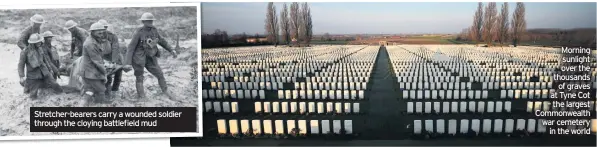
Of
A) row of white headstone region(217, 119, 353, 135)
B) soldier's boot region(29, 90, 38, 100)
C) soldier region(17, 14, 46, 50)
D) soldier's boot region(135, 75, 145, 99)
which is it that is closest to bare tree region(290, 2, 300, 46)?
row of white headstone region(217, 119, 353, 135)

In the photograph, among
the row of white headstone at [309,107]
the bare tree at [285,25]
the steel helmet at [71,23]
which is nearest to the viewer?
the steel helmet at [71,23]

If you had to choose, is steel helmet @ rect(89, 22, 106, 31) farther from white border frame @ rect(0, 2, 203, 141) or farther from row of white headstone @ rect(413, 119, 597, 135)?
row of white headstone @ rect(413, 119, 597, 135)

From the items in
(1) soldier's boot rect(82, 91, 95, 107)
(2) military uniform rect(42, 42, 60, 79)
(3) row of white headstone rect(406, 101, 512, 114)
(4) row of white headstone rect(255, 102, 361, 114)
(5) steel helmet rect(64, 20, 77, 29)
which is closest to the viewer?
(5) steel helmet rect(64, 20, 77, 29)

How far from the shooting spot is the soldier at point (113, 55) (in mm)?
7661

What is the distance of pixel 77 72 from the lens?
25.7 feet

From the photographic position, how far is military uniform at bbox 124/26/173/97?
301 inches

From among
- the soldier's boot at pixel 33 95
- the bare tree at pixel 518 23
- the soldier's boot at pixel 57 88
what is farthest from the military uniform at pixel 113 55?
the bare tree at pixel 518 23

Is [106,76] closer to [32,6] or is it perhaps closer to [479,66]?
[32,6]

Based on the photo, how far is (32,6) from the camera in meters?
7.58

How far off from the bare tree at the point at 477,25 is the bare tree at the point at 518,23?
597 millimetres

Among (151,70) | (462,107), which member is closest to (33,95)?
(151,70)

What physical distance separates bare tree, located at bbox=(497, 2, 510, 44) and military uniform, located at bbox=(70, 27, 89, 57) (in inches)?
294

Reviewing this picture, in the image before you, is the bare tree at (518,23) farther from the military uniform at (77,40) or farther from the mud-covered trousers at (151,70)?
the military uniform at (77,40)

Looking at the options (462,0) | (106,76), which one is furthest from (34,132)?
(462,0)
